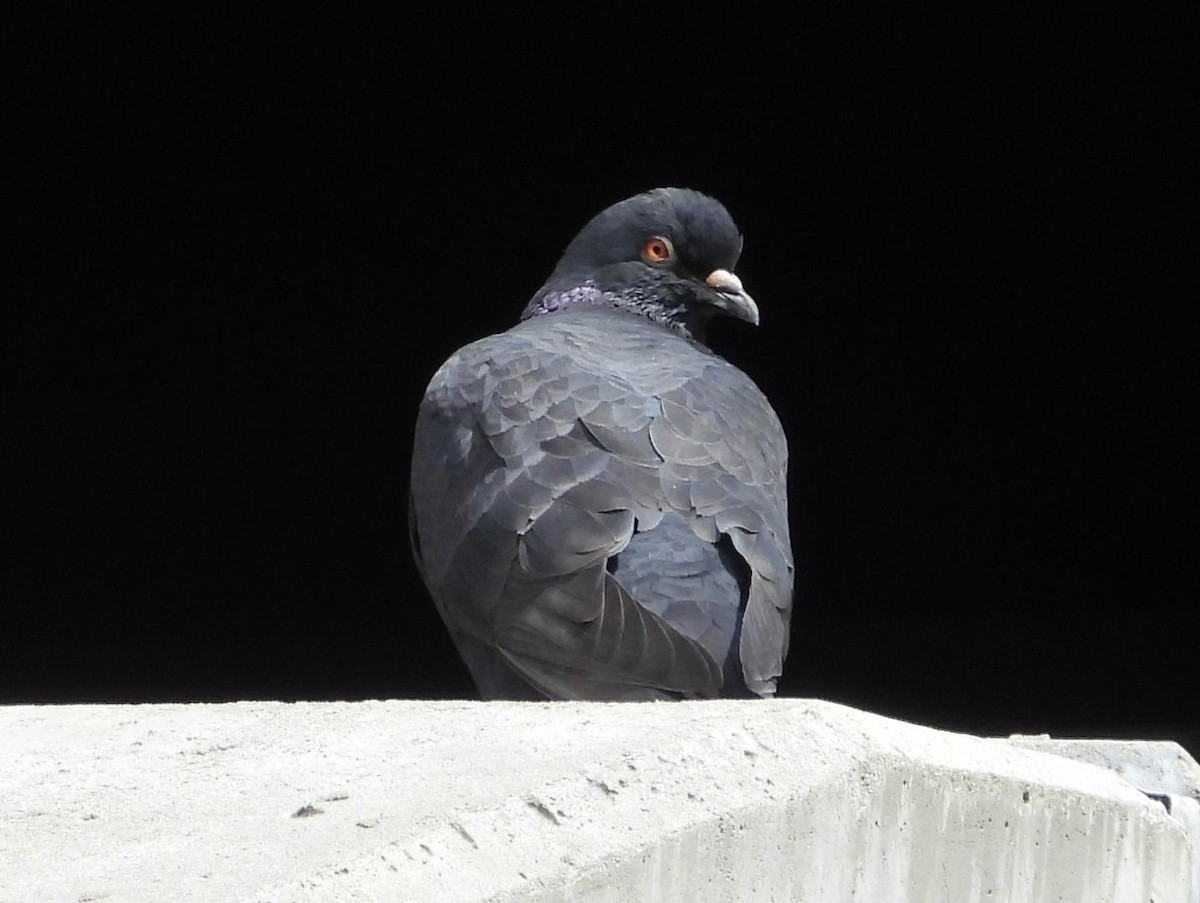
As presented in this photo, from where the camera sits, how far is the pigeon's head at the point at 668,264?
5477 millimetres

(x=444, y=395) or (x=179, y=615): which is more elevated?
(x=444, y=395)

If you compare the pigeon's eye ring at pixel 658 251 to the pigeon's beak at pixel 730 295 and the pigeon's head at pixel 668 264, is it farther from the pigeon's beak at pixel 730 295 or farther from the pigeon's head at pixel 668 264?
the pigeon's beak at pixel 730 295

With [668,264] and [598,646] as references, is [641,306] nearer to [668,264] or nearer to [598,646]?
[668,264]

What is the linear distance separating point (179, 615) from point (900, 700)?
3.50m

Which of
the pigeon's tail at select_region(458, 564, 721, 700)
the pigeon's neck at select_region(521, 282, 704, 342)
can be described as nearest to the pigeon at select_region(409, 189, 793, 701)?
the pigeon's tail at select_region(458, 564, 721, 700)

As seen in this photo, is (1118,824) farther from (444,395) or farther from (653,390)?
(444,395)

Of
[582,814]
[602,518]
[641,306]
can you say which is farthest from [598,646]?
[641,306]

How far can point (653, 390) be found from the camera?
455cm

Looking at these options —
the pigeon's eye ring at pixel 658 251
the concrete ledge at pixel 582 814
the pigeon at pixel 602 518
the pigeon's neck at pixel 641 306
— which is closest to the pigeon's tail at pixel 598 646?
the pigeon at pixel 602 518

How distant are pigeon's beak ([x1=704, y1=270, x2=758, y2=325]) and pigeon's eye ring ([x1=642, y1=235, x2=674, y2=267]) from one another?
0.14 meters

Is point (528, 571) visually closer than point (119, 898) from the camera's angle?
No

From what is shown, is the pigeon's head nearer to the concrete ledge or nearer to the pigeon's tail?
the pigeon's tail

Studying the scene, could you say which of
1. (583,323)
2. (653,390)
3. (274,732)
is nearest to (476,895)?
(274,732)

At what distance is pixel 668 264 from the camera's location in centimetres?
556
